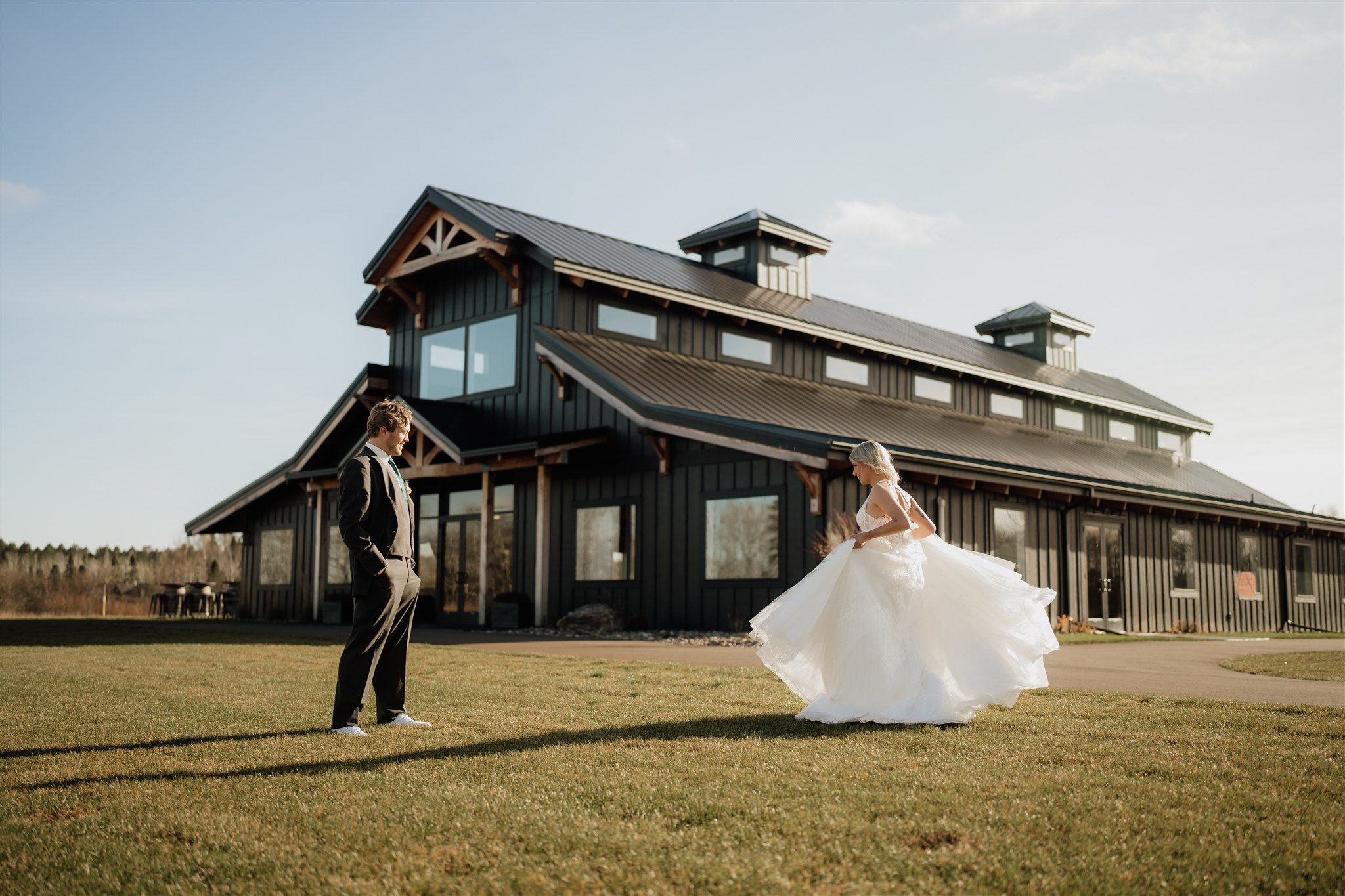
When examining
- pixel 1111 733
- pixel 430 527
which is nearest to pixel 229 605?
pixel 430 527

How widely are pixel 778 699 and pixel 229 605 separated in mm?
27318

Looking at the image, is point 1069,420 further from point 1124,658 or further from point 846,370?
point 1124,658

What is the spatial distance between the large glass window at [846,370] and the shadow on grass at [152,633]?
1130 cm

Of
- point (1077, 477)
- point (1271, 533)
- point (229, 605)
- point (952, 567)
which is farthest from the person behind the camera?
point (229, 605)

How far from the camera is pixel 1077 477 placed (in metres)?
19.3

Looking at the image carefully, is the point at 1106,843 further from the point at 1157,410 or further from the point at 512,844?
the point at 1157,410

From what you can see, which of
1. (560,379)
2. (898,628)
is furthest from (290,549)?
(898,628)

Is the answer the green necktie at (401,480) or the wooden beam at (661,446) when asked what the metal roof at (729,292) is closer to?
the wooden beam at (661,446)

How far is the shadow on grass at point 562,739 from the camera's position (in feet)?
16.1

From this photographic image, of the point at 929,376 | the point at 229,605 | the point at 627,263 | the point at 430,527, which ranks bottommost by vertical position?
the point at 229,605

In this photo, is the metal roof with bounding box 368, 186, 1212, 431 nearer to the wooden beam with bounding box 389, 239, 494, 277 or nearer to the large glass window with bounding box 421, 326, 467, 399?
the wooden beam with bounding box 389, 239, 494, 277

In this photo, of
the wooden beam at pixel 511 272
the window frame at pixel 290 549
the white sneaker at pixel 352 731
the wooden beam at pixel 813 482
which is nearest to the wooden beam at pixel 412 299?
the wooden beam at pixel 511 272

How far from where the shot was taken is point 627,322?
2072cm

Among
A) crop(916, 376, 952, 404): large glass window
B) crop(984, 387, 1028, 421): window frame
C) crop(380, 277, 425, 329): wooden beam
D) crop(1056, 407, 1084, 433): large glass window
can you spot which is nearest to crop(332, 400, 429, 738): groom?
crop(380, 277, 425, 329): wooden beam
